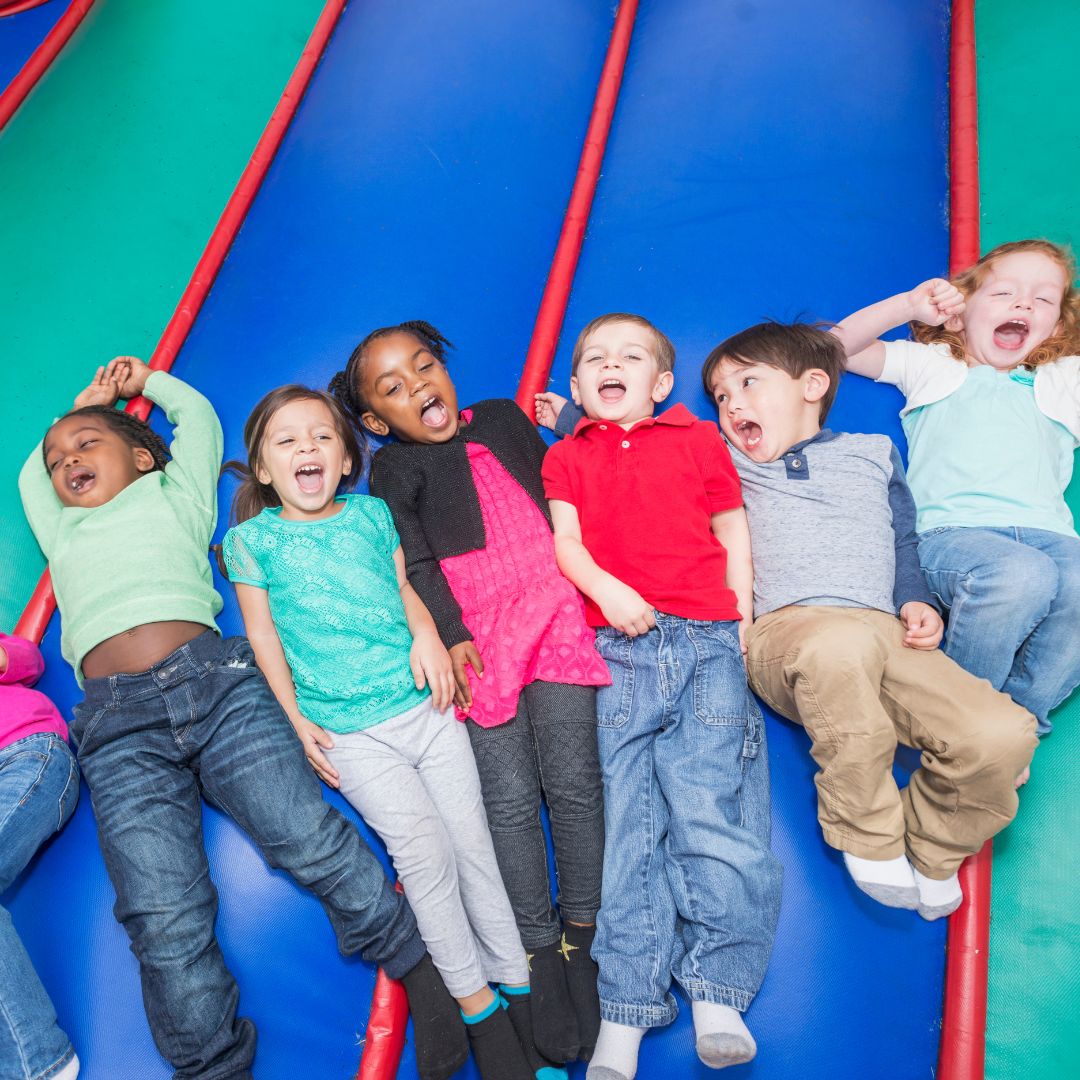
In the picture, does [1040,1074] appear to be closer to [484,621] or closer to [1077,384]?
[484,621]

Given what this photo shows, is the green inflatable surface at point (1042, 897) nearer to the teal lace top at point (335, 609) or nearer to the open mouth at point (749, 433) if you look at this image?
the open mouth at point (749, 433)

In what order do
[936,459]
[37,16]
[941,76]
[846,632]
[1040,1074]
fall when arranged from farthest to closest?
[37,16], [941,76], [936,459], [846,632], [1040,1074]

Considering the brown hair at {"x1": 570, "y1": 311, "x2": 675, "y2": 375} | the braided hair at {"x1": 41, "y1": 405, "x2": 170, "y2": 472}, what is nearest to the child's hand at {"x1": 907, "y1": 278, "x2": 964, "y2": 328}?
the brown hair at {"x1": 570, "y1": 311, "x2": 675, "y2": 375}

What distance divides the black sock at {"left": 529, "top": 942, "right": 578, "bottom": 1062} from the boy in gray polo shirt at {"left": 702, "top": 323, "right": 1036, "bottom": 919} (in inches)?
20.1

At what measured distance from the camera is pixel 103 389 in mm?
1846

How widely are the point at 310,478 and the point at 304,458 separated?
45mm

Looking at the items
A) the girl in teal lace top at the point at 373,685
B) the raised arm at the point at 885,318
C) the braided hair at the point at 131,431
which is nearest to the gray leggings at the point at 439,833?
the girl in teal lace top at the point at 373,685

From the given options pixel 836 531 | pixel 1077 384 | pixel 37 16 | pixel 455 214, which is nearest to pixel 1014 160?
pixel 1077 384

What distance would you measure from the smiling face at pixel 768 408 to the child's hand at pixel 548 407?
36 centimetres

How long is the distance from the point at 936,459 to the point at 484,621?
100 centimetres

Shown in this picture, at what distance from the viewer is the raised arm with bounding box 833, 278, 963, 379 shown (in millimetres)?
1704

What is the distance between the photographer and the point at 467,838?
1.38 m

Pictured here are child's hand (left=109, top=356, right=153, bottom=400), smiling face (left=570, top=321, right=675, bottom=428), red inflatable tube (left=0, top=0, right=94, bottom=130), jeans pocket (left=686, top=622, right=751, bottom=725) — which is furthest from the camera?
red inflatable tube (left=0, top=0, right=94, bottom=130)

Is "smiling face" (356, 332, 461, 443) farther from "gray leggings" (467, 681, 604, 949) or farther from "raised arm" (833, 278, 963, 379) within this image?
"raised arm" (833, 278, 963, 379)
